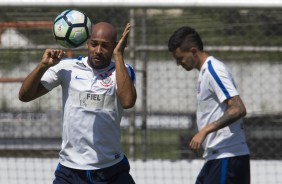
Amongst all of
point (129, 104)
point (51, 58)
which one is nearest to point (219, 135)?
point (129, 104)

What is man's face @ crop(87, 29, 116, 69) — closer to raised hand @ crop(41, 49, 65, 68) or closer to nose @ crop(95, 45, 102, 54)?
nose @ crop(95, 45, 102, 54)

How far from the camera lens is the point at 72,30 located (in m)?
5.37

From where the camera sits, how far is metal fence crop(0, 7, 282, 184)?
859 cm

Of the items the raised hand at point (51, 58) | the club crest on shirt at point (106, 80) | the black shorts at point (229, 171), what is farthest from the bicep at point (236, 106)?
the raised hand at point (51, 58)

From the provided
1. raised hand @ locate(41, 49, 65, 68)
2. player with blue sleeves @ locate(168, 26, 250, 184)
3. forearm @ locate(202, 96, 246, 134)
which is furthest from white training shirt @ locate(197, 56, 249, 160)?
raised hand @ locate(41, 49, 65, 68)

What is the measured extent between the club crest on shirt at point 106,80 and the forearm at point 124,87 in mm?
140

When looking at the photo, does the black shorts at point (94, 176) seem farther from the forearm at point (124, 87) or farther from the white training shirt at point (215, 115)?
the white training shirt at point (215, 115)

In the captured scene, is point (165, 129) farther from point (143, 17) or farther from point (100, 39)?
point (100, 39)

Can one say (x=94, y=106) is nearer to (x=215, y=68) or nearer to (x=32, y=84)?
(x=32, y=84)

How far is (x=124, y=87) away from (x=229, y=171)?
1.09 meters

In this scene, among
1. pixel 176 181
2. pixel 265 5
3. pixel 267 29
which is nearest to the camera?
pixel 265 5

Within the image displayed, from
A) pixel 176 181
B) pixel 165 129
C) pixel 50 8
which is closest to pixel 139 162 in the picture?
pixel 176 181

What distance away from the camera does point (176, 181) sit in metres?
8.00

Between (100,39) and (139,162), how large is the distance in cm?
328
